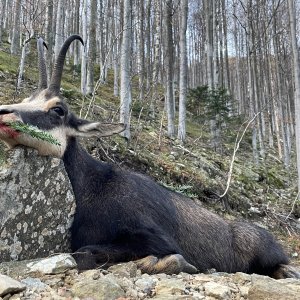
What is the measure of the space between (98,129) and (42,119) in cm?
65

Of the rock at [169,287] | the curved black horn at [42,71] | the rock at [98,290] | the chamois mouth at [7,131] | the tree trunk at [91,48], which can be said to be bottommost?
the rock at [169,287]

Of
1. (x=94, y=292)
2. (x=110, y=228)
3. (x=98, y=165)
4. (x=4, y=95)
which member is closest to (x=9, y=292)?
(x=94, y=292)

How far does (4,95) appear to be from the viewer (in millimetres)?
11047

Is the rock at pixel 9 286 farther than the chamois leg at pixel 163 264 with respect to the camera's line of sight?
No

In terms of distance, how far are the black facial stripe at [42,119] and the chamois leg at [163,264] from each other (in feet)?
5.58

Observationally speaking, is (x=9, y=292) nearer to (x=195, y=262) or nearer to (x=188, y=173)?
(x=195, y=262)

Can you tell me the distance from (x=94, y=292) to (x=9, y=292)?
20.8 inches

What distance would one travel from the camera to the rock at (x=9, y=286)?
2652 mm

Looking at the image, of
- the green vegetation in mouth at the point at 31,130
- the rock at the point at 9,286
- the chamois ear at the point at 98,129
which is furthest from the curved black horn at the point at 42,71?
the rock at the point at 9,286

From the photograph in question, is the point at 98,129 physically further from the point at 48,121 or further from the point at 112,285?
the point at 112,285

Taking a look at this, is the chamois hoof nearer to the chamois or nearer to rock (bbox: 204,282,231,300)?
the chamois

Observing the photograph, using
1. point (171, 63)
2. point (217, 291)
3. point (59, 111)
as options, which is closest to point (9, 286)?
point (217, 291)

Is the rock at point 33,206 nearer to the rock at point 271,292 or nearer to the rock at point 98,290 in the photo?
the rock at point 98,290

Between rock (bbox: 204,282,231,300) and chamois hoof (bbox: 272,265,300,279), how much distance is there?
242cm
